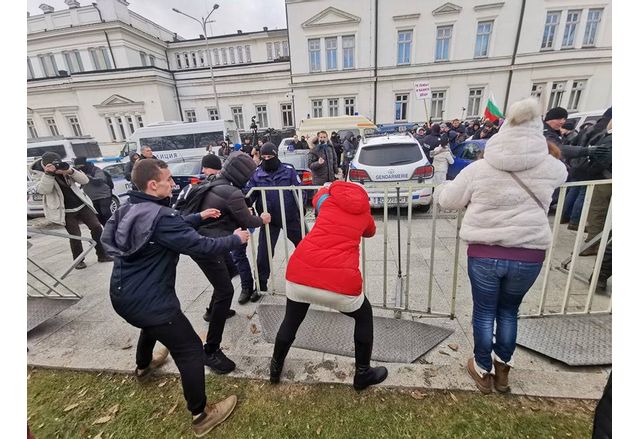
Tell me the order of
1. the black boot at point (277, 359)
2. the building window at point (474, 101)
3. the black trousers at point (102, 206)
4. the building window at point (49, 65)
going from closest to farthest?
1. the black boot at point (277, 359)
2. the black trousers at point (102, 206)
3. the building window at point (474, 101)
4. the building window at point (49, 65)

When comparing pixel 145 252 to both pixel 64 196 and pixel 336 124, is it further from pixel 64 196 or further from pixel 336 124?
pixel 336 124

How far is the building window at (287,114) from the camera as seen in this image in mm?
28089

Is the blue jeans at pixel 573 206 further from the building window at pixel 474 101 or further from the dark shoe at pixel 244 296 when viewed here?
the building window at pixel 474 101

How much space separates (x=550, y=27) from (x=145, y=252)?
100ft

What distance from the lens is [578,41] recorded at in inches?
843

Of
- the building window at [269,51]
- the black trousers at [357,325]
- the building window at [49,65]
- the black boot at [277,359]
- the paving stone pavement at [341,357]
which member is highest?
the building window at [269,51]

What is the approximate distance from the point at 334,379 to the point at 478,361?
1.12 m

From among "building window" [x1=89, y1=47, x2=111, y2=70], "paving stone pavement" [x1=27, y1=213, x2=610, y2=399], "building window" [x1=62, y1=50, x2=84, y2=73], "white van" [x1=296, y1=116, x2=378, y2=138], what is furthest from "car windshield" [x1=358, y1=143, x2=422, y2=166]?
"building window" [x1=62, y1=50, x2=84, y2=73]

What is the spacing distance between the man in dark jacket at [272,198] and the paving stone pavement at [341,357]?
484 mm

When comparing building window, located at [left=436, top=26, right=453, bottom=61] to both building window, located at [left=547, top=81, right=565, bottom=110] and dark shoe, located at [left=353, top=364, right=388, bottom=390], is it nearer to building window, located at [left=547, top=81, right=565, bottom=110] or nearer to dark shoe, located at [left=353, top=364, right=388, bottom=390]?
building window, located at [left=547, top=81, right=565, bottom=110]

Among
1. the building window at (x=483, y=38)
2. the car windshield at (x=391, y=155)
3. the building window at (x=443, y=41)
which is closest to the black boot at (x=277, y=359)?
the car windshield at (x=391, y=155)

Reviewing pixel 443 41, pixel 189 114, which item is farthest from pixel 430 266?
pixel 189 114

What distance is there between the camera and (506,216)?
176 cm

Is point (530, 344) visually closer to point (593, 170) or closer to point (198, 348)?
point (198, 348)
